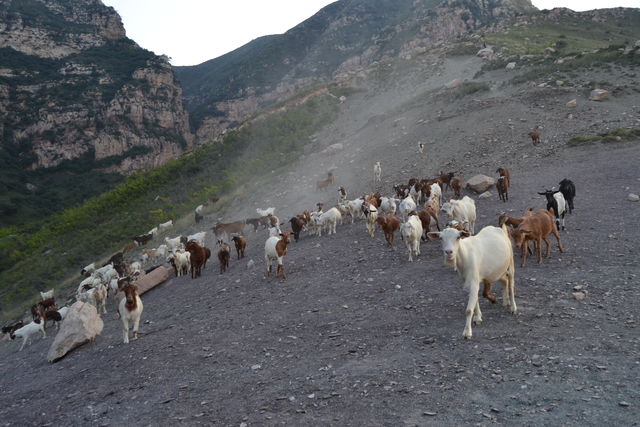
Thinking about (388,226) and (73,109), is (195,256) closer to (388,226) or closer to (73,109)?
(388,226)

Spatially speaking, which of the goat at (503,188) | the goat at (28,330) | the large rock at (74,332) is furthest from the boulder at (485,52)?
the goat at (28,330)

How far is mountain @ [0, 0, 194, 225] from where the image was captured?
71.7m

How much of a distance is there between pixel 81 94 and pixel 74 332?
3436 inches

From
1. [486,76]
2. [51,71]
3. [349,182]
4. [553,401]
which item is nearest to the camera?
[553,401]

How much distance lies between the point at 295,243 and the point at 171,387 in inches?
372

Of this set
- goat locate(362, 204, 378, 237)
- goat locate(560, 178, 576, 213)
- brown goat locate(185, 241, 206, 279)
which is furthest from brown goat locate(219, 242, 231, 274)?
goat locate(560, 178, 576, 213)

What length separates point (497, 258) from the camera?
6383 millimetres

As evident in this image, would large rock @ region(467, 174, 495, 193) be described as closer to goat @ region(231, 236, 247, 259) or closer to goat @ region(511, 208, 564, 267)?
goat @ region(511, 208, 564, 267)

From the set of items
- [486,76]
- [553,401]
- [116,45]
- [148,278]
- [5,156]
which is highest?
[116,45]

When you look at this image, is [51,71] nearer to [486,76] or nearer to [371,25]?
[371,25]

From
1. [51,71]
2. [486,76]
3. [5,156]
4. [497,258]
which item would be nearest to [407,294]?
[497,258]

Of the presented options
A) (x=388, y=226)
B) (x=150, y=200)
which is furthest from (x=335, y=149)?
(x=388, y=226)

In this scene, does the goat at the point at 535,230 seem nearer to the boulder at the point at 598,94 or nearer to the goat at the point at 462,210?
the goat at the point at 462,210

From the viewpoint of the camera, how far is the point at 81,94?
78.9 metres
